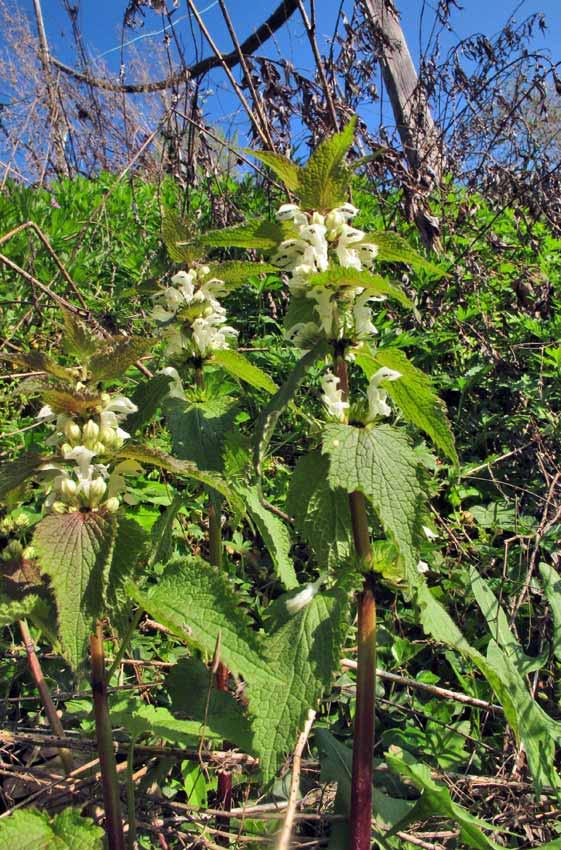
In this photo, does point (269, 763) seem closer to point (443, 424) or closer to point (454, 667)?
point (443, 424)

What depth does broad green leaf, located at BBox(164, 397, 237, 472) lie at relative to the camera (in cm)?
124

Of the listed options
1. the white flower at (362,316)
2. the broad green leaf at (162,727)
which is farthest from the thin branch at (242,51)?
the broad green leaf at (162,727)

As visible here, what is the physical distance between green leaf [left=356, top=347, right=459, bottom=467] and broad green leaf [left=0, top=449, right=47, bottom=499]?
579mm

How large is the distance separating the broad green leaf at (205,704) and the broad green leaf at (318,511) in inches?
11.5

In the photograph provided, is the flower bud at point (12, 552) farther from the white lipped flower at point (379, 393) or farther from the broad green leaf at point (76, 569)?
the white lipped flower at point (379, 393)

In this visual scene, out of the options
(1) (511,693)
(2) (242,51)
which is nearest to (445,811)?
(1) (511,693)

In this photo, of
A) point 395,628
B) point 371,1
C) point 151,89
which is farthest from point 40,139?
point 395,628

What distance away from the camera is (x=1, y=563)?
3.55ft

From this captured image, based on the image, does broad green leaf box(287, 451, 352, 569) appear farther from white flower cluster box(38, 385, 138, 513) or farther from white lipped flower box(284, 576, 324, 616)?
white flower cluster box(38, 385, 138, 513)

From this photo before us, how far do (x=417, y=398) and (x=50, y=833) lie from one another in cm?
87

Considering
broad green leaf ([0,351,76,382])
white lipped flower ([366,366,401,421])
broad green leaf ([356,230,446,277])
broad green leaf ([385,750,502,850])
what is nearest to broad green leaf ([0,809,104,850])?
broad green leaf ([385,750,502,850])

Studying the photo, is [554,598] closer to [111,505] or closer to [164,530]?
[164,530]

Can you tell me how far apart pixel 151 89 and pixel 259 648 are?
14.2 feet

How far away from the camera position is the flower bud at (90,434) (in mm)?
1013
